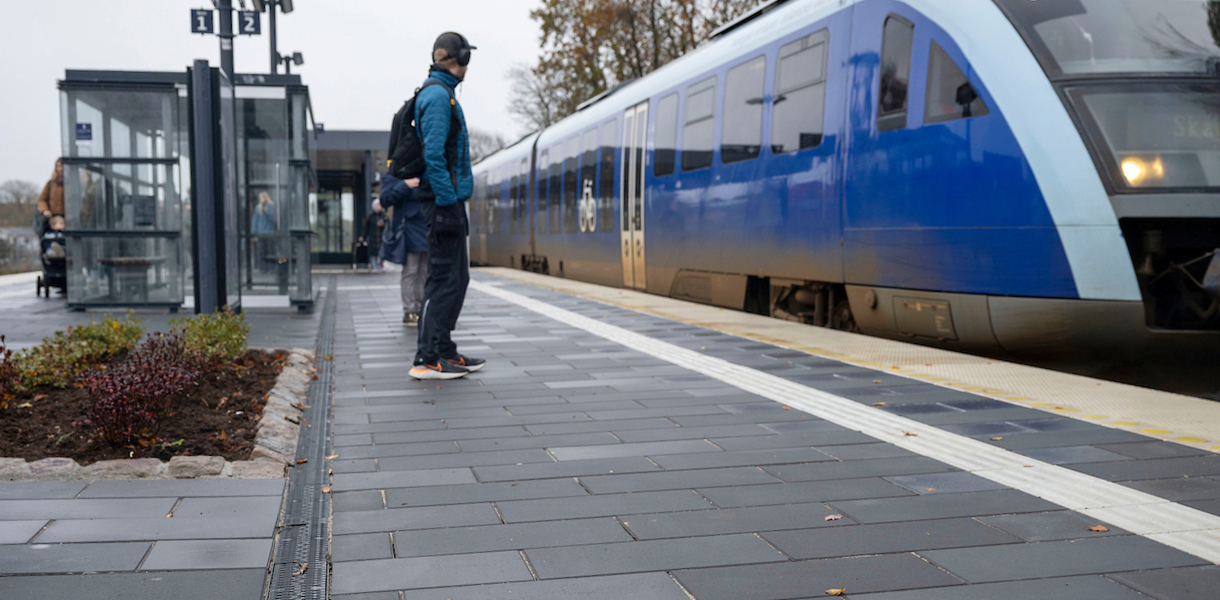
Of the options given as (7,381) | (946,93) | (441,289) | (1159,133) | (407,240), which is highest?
(946,93)

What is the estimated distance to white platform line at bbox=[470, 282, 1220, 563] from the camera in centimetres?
321

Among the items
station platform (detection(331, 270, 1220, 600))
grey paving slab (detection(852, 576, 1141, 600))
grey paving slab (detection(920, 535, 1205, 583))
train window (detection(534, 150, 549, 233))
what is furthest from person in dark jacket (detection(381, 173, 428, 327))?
train window (detection(534, 150, 549, 233))

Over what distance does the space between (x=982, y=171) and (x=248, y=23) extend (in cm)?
965

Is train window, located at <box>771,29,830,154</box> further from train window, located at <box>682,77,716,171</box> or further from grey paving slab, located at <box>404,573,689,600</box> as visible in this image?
grey paving slab, located at <box>404,573,689,600</box>

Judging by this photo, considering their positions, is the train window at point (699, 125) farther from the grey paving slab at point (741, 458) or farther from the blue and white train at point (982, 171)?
the grey paving slab at point (741, 458)

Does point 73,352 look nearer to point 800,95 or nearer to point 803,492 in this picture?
point 803,492

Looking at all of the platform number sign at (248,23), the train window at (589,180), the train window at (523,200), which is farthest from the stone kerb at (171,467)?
the train window at (523,200)

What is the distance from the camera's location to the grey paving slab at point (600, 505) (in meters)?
3.44

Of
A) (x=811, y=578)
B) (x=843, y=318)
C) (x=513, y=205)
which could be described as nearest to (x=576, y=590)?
(x=811, y=578)

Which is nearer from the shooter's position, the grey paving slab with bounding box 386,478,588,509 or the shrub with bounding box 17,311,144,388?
the grey paving slab with bounding box 386,478,588,509

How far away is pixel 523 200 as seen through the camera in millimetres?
22828

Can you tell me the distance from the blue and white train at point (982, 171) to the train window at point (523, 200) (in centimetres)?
1189

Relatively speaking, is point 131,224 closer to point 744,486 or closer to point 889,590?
point 744,486

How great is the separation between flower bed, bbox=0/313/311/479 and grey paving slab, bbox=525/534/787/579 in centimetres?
142
